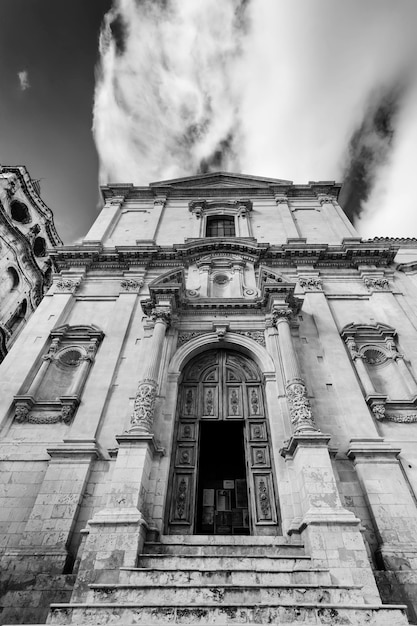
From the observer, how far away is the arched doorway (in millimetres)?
9078

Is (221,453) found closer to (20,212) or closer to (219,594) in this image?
(219,594)

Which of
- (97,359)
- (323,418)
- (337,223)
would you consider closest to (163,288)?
(97,359)

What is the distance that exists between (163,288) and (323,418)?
6.85 meters

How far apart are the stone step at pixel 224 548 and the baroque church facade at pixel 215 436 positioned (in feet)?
0.13

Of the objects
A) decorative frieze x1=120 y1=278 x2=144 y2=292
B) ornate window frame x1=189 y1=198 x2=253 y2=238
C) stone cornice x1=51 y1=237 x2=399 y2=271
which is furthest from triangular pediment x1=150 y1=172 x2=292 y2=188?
decorative frieze x1=120 y1=278 x2=144 y2=292

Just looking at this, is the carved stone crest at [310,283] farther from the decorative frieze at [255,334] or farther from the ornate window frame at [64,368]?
the ornate window frame at [64,368]

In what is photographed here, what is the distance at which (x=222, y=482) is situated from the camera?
11.1m

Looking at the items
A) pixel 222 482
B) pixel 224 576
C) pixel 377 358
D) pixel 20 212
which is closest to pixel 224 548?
pixel 224 576

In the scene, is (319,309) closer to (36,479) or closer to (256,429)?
(256,429)

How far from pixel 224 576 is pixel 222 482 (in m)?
4.93

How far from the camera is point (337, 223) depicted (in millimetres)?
18328

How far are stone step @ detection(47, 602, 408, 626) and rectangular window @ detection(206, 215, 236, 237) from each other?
15772 millimetres

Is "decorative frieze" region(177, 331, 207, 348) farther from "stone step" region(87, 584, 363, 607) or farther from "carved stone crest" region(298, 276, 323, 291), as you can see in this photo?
"stone step" region(87, 584, 363, 607)

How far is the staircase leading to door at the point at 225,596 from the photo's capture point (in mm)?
5234
